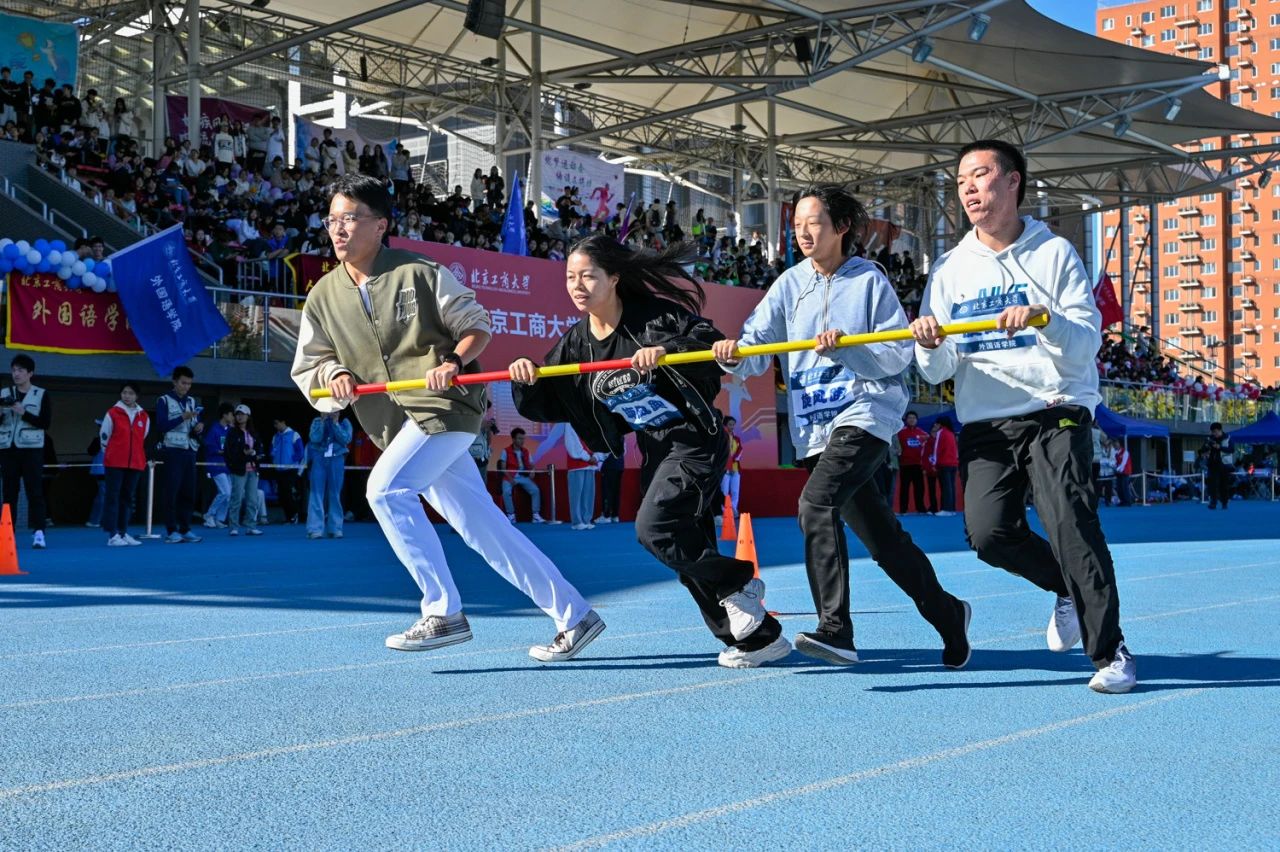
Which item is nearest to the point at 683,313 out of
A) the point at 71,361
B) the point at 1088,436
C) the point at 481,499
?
the point at 481,499

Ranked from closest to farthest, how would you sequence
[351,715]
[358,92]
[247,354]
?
[351,715], [247,354], [358,92]

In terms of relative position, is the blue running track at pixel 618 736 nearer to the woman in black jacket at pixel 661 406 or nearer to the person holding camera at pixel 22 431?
the woman in black jacket at pixel 661 406

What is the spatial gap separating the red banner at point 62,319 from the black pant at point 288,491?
9.87 feet

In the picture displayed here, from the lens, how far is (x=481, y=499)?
19.5 ft

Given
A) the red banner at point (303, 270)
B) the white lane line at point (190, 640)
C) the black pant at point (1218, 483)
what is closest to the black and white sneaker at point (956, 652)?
the white lane line at point (190, 640)

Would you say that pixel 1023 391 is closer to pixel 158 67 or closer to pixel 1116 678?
pixel 1116 678

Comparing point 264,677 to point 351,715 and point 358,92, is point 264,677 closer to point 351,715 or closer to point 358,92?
point 351,715

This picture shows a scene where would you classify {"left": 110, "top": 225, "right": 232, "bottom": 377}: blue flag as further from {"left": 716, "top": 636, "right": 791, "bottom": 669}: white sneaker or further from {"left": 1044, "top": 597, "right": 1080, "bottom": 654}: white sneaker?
{"left": 1044, "top": 597, "right": 1080, "bottom": 654}: white sneaker

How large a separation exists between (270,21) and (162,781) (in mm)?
28342

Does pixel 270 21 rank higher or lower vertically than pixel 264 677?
higher

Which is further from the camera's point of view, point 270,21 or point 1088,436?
point 270,21

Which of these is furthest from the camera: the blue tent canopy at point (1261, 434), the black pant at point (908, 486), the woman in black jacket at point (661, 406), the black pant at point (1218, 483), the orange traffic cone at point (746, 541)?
the blue tent canopy at point (1261, 434)

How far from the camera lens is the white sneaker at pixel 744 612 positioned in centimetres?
574

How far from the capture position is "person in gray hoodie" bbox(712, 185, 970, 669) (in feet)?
18.2
